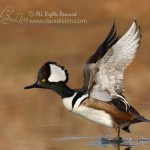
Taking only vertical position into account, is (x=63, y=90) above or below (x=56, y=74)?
below

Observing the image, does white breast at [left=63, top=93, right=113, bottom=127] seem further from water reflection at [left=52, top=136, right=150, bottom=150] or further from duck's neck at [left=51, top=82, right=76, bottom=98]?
water reflection at [left=52, top=136, right=150, bottom=150]

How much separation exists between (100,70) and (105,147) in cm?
95

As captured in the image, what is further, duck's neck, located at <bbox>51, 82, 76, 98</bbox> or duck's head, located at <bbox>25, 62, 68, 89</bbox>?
duck's neck, located at <bbox>51, 82, 76, 98</bbox>

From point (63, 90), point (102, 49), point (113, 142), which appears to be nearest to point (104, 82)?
point (102, 49)

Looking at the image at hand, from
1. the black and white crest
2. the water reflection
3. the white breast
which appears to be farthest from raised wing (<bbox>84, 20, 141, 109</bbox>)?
the water reflection

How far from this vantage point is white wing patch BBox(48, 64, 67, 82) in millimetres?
11327

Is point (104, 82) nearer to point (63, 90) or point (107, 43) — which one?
point (107, 43)

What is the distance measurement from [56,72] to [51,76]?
130 millimetres

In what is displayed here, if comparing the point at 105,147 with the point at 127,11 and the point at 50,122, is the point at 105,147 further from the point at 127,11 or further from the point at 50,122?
the point at 127,11

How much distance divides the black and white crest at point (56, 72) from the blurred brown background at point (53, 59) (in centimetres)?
71

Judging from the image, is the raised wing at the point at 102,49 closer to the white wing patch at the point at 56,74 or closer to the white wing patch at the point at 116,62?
the white wing patch at the point at 116,62

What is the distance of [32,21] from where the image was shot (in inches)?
938

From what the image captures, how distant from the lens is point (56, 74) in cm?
1147

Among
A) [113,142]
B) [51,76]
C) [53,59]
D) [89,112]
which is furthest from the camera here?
[53,59]
